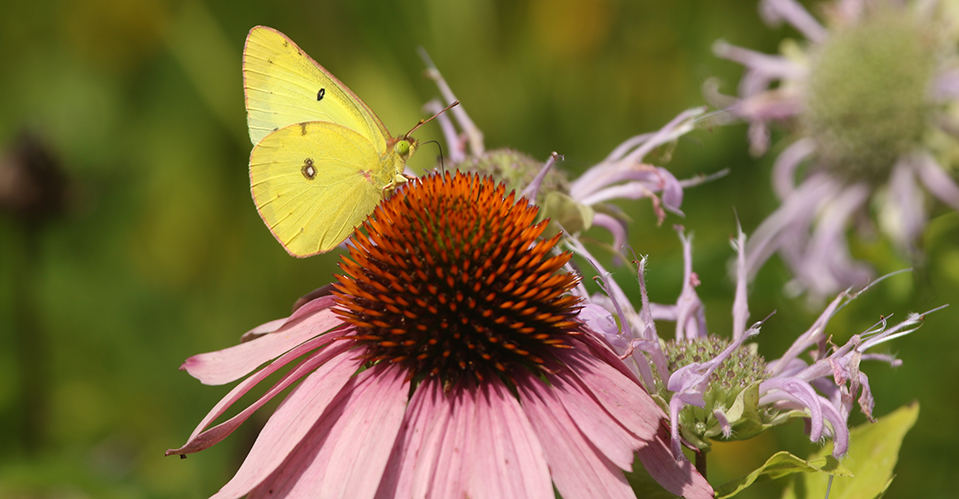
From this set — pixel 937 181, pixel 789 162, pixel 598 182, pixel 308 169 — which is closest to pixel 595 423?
pixel 598 182

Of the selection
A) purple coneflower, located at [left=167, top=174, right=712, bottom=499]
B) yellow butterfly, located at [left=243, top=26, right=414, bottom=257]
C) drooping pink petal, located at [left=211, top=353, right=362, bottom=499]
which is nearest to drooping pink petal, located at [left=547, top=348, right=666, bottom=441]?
purple coneflower, located at [left=167, top=174, right=712, bottom=499]

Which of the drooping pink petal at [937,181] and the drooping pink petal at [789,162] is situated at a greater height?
the drooping pink petal at [789,162]

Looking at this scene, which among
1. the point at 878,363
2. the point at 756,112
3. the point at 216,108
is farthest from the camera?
the point at 216,108

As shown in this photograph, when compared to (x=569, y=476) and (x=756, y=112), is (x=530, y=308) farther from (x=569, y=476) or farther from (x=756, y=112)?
(x=756, y=112)

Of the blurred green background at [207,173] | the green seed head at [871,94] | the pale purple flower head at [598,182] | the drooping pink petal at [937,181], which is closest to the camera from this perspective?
the pale purple flower head at [598,182]

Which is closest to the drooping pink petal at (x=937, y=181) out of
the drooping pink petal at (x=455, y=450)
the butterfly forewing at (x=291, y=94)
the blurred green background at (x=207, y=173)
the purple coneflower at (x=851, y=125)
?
the purple coneflower at (x=851, y=125)

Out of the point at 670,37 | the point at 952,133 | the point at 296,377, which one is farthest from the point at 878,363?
the point at 670,37

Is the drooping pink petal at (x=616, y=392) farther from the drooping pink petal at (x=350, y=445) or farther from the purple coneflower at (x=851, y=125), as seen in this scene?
the purple coneflower at (x=851, y=125)
